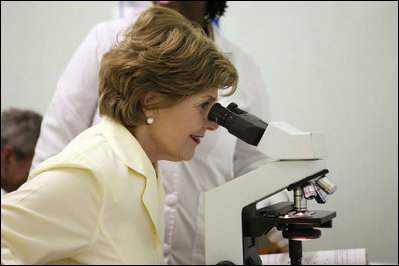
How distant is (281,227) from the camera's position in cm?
101

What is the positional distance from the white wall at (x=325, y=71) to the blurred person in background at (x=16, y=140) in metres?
0.43

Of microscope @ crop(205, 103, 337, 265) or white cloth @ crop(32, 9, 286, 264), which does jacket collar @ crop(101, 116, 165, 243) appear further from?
white cloth @ crop(32, 9, 286, 264)

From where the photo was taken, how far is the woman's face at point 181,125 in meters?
1.10

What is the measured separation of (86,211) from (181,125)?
1.20 feet

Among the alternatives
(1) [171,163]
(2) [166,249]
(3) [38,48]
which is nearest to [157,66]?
(1) [171,163]

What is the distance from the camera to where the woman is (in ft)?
2.58

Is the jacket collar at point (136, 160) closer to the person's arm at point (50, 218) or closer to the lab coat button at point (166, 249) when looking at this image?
the person's arm at point (50, 218)

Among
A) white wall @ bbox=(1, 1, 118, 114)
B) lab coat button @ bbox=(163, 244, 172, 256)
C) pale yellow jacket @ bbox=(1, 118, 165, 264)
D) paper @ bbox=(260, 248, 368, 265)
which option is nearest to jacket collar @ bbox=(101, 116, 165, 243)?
pale yellow jacket @ bbox=(1, 118, 165, 264)

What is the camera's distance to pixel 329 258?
123 cm

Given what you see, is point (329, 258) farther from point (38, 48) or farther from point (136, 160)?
point (38, 48)

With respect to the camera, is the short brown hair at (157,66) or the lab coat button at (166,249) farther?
the lab coat button at (166,249)

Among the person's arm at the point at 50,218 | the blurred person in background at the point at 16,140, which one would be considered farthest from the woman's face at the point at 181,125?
the blurred person in background at the point at 16,140

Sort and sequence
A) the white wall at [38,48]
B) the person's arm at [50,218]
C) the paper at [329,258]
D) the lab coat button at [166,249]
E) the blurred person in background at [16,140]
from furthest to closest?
the white wall at [38,48] < the blurred person in background at [16,140] < the lab coat button at [166,249] < the paper at [329,258] < the person's arm at [50,218]

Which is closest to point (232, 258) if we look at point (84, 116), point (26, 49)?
point (84, 116)
